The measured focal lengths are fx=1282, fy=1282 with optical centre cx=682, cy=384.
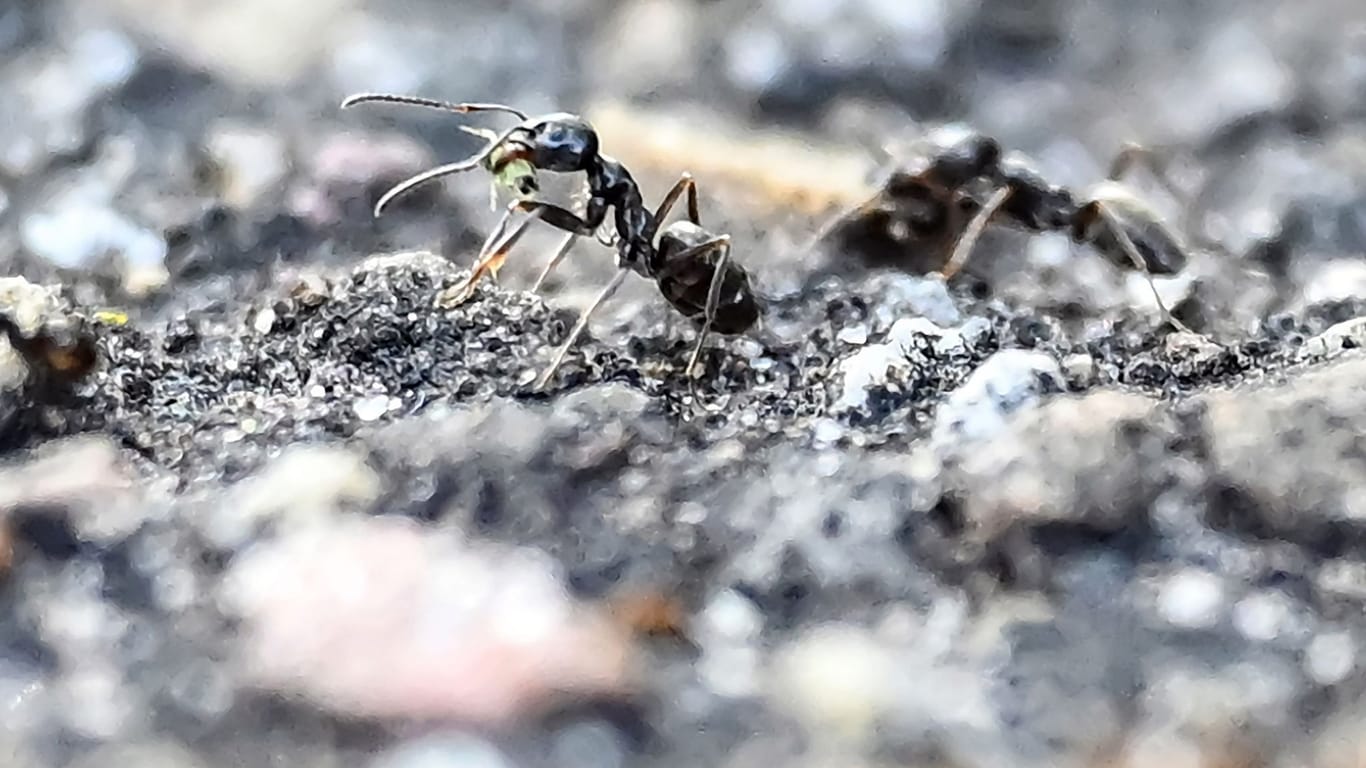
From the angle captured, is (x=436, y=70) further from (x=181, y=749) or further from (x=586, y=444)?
(x=181, y=749)

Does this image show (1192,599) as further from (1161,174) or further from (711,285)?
(1161,174)

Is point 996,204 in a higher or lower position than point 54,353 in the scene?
lower

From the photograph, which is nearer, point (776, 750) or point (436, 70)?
point (776, 750)

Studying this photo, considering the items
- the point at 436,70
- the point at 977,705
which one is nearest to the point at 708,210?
the point at 436,70

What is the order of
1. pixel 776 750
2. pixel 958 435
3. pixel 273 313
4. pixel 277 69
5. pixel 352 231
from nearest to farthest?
pixel 776 750
pixel 958 435
pixel 273 313
pixel 352 231
pixel 277 69

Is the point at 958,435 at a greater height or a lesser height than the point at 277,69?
lesser

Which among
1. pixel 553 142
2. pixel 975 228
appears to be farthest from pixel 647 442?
→ pixel 975 228

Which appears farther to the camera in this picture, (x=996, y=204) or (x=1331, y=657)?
(x=996, y=204)
